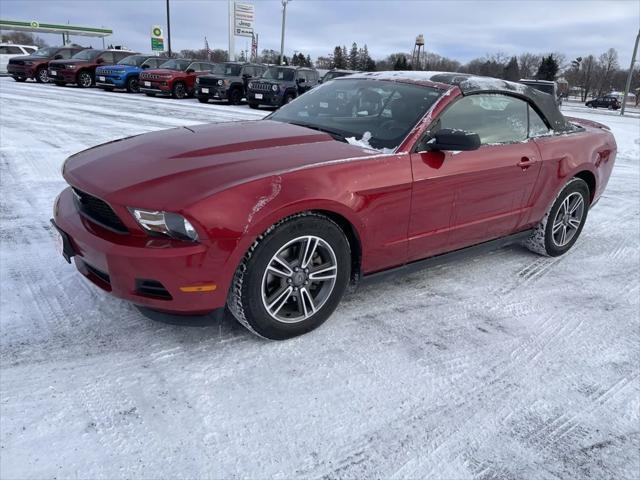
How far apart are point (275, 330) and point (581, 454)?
1.57 metres

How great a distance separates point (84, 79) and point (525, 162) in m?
22.0

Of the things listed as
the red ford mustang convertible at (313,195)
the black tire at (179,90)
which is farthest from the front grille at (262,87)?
the red ford mustang convertible at (313,195)

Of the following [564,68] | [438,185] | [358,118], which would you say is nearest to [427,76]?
[358,118]

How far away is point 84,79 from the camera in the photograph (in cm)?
2133

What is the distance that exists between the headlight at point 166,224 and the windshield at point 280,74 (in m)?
15.8

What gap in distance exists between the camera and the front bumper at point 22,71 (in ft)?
74.5

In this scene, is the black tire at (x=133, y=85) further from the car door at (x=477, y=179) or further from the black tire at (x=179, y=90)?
the car door at (x=477, y=179)

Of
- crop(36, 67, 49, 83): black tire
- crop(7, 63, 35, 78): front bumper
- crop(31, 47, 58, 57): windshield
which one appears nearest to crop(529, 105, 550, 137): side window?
crop(36, 67, 49, 83): black tire

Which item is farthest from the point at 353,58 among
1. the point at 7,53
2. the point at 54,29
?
the point at 7,53

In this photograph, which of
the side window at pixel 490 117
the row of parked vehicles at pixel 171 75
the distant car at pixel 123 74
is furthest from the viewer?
the distant car at pixel 123 74

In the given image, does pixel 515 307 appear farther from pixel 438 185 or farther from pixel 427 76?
pixel 427 76

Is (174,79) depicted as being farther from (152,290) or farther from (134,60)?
(152,290)

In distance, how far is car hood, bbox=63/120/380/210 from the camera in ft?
8.16

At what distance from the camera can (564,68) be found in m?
71.3
